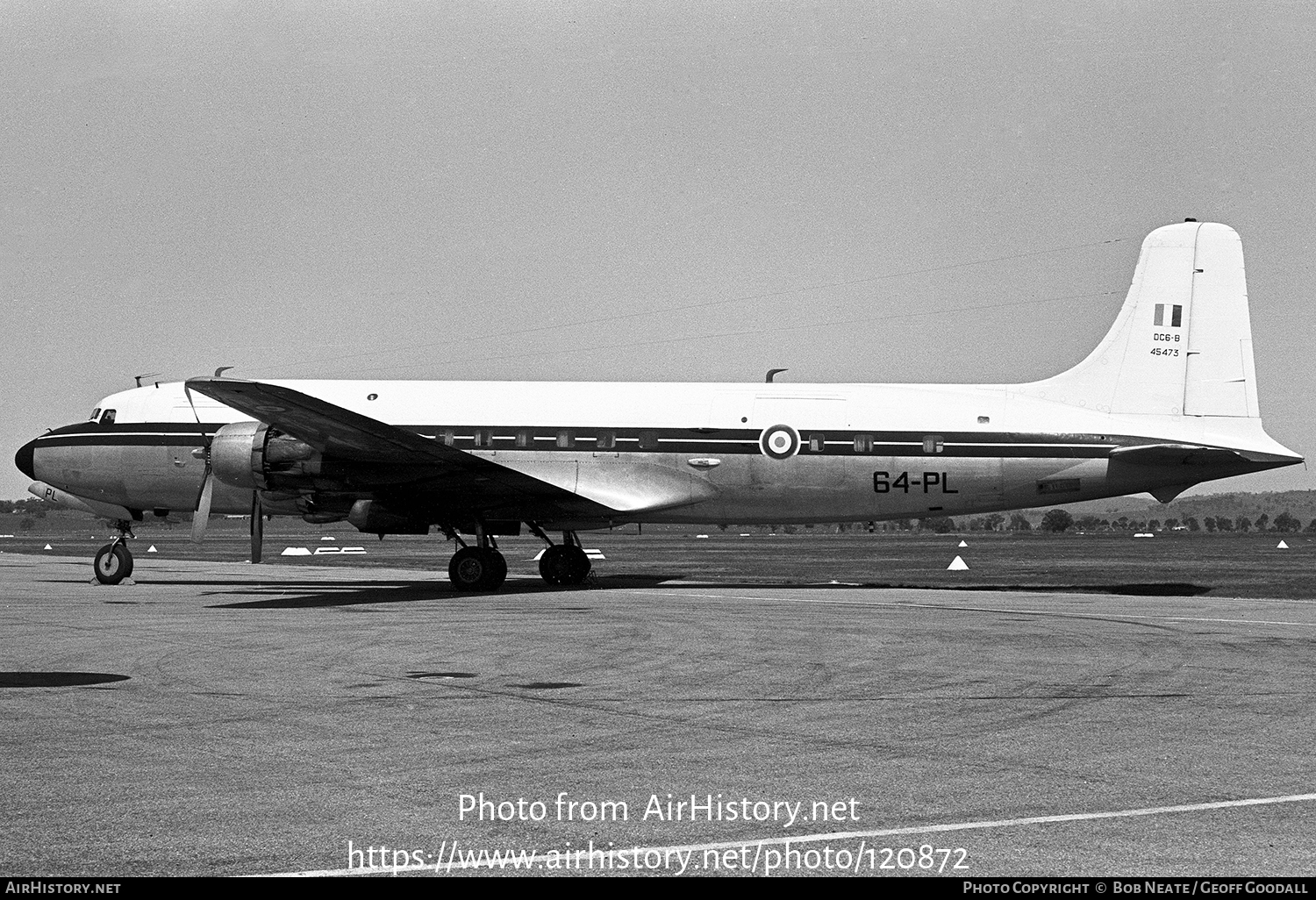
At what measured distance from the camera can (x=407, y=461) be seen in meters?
30.2

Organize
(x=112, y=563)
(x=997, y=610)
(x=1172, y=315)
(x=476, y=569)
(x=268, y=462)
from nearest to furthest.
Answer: (x=997, y=610), (x=268, y=462), (x=476, y=569), (x=1172, y=315), (x=112, y=563)

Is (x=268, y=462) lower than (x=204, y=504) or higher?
higher

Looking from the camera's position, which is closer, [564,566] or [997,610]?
[997,610]

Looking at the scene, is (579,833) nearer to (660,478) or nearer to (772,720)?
(772,720)

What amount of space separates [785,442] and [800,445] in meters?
0.36

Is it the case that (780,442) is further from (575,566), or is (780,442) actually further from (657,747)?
(657,747)

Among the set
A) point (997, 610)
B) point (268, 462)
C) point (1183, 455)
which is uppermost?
point (1183, 455)

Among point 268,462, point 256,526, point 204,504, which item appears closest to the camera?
point 268,462

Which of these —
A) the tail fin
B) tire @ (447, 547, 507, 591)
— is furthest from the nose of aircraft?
the tail fin

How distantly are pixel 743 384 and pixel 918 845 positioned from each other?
86.6 feet

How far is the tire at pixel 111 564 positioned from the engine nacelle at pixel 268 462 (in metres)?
6.38

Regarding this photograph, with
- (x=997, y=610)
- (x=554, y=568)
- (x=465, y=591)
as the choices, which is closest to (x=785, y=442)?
(x=554, y=568)

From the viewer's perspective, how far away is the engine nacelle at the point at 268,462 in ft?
100

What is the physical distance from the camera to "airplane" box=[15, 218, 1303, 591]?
31312mm
